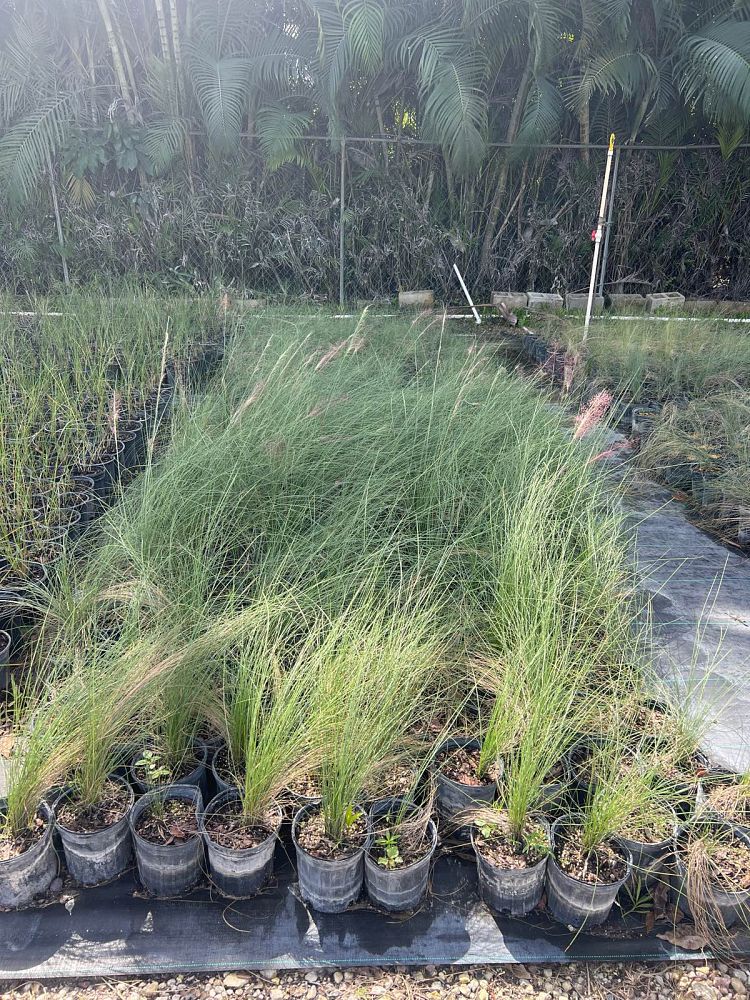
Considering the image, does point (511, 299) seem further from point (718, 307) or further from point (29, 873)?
point (29, 873)

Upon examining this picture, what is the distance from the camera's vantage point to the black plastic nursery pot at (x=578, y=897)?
1.56 m

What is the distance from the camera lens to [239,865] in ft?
5.26

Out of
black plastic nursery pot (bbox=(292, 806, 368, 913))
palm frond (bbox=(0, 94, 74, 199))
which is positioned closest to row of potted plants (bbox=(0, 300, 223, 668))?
black plastic nursery pot (bbox=(292, 806, 368, 913))

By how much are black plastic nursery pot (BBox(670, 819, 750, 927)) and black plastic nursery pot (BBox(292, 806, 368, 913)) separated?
2.30 ft

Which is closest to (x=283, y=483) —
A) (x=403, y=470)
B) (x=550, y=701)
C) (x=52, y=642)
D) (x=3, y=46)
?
(x=403, y=470)

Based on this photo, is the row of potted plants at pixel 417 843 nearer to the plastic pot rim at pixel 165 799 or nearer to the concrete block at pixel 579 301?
the plastic pot rim at pixel 165 799

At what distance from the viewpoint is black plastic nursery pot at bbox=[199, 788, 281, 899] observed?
159cm

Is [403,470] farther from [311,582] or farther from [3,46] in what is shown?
[3,46]

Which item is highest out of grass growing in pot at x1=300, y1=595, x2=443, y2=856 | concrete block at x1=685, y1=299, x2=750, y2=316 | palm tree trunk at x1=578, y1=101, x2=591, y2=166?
palm tree trunk at x1=578, y1=101, x2=591, y2=166

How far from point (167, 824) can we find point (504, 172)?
8069 mm

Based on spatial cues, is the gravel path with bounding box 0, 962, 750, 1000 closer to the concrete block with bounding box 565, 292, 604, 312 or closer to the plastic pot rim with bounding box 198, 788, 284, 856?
the plastic pot rim with bounding box 198, 788, 284, 856

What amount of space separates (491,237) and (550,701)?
303 inches

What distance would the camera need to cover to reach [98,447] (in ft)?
10.7

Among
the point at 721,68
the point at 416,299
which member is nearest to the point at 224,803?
the point at 416,299
